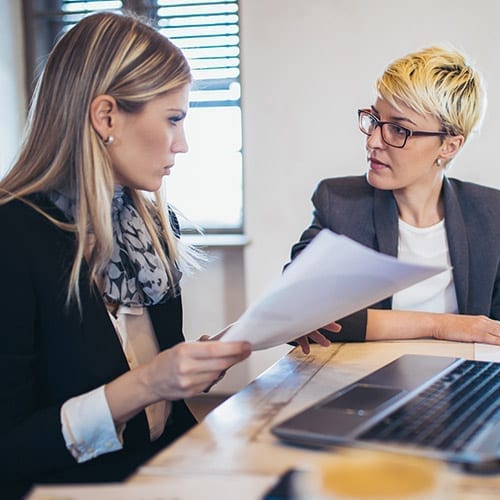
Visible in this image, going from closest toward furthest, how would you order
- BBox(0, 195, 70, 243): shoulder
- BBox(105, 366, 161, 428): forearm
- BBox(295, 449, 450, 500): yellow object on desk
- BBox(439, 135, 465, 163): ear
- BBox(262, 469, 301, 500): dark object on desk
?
BBox(295, 449, 450, 500): yellow object on desk → BBox(262, 469, 301, 500): dark object on desk → BBox(105, 366, 161, 428): forearm → BBox(0, 195, 70, 243): shoulder → BBox(439, 135, 465, 163): ear

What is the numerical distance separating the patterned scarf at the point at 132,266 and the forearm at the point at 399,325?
15.8 inches

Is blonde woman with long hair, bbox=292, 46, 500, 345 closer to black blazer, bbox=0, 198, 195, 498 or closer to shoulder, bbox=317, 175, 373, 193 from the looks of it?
shoulder, bbox=317, 175, 373, 193

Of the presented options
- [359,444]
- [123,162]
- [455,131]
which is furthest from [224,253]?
[359,444]

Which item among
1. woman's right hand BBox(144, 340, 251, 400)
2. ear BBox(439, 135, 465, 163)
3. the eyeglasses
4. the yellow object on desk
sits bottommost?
woman's right hand BBox(144, 340, 251, 400)

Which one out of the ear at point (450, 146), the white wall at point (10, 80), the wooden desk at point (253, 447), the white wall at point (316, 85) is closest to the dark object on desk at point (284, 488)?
the wooden desk at point (253, 447)

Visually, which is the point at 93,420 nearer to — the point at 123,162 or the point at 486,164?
the point at 123,162

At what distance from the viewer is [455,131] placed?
1.76 metres

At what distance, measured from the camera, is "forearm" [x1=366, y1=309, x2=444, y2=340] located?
143cm

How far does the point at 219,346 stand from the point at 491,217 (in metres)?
1.02

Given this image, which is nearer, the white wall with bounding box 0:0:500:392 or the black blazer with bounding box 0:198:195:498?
the black blazer with bounding box 0:198:195:498

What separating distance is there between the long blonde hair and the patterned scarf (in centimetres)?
5

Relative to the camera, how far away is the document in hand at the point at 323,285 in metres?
0.85

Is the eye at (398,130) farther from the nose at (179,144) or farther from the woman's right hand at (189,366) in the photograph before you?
the woman's right hand at (189,366)

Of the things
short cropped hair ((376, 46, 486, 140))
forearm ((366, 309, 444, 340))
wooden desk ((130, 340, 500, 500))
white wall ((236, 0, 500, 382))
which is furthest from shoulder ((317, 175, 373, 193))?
white wall ((236, 0, 500, 382))
